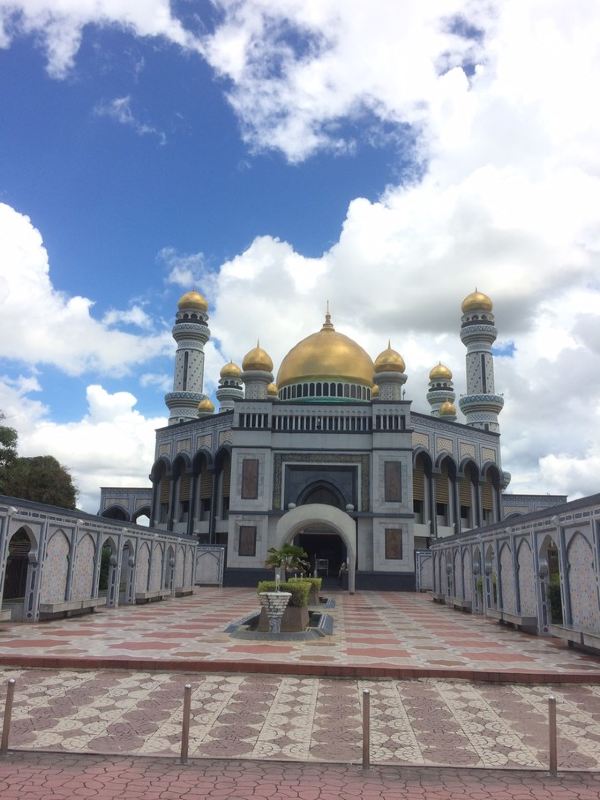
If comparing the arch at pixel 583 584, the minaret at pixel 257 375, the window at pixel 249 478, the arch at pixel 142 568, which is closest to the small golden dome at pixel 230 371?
the minaret at pixel 257 375

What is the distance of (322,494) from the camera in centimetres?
3569

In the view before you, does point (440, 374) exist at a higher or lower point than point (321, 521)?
higher

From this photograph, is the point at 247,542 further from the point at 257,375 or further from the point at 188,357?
the point at 188,357

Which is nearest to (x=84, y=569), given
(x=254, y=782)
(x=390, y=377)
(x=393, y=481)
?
(x=254, y=782)

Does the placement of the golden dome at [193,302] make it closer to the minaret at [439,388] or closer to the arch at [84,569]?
the minaret at [439,388]

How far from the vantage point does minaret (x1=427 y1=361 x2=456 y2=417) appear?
56312 millimetres

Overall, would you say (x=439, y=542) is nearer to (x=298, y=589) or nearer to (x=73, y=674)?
(x=298, y=589)

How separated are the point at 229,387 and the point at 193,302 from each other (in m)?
8.98

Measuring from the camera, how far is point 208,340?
50406 mm

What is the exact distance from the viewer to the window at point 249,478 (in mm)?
34688

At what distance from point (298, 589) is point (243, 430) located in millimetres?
22146

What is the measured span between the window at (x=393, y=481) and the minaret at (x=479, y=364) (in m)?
14.4

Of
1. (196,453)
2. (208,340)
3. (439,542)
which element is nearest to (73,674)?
(439,542)

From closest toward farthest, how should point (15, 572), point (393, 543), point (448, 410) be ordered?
point (15, 572) < point (393, 543) < point (448, 410)
